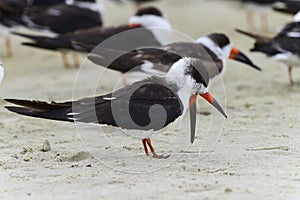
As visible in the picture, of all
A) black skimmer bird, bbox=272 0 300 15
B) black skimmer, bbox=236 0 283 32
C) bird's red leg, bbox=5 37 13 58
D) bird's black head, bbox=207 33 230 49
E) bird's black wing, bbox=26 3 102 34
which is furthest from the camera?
black skimmer, bbox=236 0 283 32

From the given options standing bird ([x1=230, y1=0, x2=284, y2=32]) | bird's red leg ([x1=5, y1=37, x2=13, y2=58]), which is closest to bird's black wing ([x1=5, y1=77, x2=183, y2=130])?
bird's red leg ([x1=5, y1=37, x2=13, y2=58])

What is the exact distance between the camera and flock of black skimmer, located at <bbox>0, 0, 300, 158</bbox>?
5.04 metres

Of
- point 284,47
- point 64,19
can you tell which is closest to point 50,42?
point 64,19

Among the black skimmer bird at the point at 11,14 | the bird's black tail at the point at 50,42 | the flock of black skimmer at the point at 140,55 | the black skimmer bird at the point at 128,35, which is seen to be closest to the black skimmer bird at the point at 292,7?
the flock of black skimmer at the point at 140,55

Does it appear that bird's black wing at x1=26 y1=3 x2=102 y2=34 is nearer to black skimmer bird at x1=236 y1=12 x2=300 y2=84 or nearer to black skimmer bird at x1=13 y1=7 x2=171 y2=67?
black skimmer bird at x1=13 y1=7 x2=171 y2=67

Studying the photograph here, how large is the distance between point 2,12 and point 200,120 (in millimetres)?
4996

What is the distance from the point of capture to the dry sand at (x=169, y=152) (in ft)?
13.8

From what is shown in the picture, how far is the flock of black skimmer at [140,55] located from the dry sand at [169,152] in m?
0.25

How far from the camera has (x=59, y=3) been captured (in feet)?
36.6

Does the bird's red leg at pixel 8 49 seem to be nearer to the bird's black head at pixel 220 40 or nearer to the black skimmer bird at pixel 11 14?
the black skimmer bird at pixel 11 14

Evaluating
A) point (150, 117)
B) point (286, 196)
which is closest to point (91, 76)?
point (150, 117)

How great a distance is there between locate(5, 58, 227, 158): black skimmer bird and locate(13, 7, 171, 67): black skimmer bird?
2.31 meters

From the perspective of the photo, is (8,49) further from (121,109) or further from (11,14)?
(121,109)

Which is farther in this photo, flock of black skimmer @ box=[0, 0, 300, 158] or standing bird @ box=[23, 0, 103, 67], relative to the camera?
standing bird @ box=[23, 0, 103, 67]
